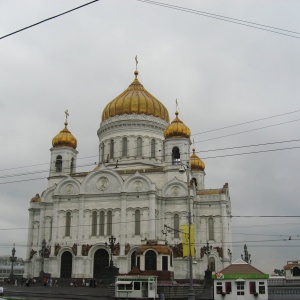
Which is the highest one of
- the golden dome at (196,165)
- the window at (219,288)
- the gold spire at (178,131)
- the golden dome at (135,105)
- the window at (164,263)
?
the golden dome at (135,105)

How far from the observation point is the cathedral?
47.9 meters

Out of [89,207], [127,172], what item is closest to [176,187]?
[127,172]

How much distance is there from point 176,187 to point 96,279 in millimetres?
13119

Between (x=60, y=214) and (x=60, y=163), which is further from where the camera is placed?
(x=60, y=163)

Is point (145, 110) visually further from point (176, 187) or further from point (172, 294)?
point (172, 294)

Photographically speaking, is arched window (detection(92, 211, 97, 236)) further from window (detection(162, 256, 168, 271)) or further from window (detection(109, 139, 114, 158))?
window (detection(162, 256, 168, 271))

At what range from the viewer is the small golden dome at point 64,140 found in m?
56.0

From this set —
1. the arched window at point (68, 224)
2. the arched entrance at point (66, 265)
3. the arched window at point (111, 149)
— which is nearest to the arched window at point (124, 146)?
the arched window at point (111, 149)

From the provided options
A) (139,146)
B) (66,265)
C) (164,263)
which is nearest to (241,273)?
(164,263)

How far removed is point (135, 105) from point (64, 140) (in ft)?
33.0

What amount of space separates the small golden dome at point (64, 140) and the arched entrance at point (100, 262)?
14.7 m

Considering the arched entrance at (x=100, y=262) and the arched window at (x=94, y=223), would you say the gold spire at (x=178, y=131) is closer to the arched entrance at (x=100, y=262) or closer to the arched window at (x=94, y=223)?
the arched window at (x=94, y=223)

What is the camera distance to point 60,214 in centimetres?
5084

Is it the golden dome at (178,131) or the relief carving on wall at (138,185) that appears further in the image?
the golden dome at (178,131)
